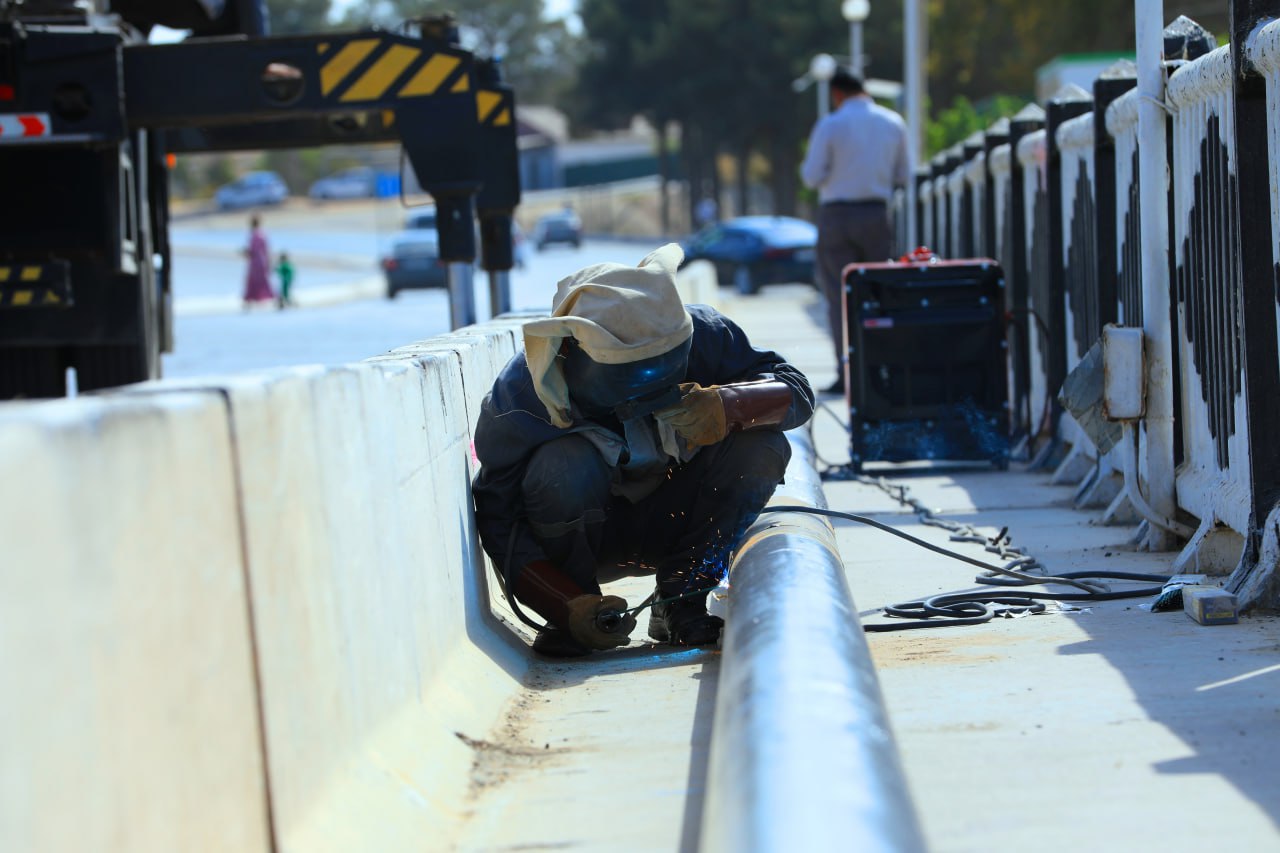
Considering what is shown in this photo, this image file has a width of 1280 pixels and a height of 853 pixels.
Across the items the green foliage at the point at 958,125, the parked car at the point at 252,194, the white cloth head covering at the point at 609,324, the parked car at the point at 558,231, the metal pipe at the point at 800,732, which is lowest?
the metal pipe at the point at 800,732

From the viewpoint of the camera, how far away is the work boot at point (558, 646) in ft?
17.3

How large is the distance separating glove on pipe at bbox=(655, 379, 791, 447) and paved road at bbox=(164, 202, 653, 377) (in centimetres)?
436

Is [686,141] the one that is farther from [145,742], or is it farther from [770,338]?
[145,742]

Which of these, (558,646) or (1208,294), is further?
(1208,294)

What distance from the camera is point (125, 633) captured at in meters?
2.41

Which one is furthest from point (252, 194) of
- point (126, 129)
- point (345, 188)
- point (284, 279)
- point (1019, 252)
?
point (1019, 252)

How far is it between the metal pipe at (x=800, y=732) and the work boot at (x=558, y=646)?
806 millimetres

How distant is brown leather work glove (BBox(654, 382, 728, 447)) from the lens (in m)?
5.02

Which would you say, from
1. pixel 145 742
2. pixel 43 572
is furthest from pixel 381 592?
pixel 43 572

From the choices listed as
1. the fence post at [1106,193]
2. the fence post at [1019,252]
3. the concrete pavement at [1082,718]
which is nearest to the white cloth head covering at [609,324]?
the concrete pavement at [1082,718]

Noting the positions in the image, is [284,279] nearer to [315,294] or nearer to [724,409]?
[315,294]

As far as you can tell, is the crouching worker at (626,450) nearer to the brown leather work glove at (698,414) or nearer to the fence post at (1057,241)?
the brown leather work glove at (698,414)

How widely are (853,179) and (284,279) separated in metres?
25.9

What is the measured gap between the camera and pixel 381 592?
3799 mm
